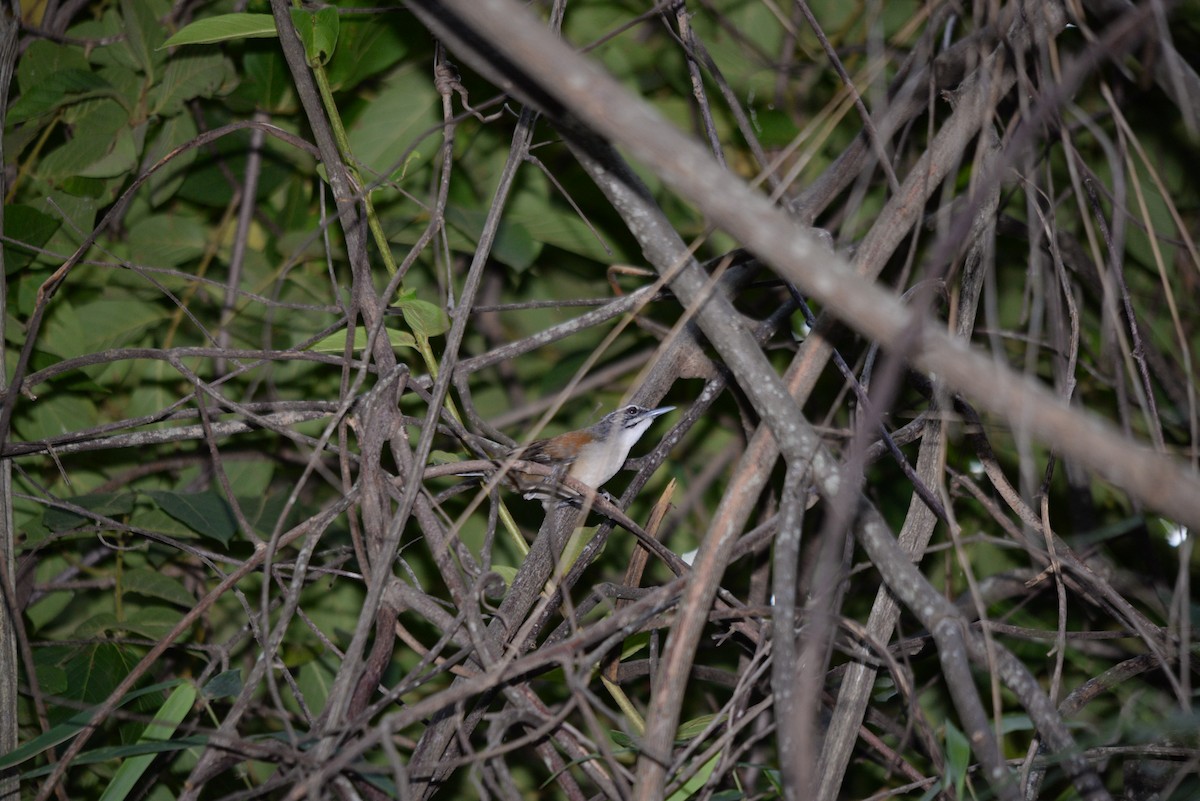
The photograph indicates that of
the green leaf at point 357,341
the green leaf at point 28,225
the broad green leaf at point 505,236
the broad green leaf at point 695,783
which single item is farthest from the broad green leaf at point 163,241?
the broad green leaf at point 695,783

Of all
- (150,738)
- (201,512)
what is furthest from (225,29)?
(150,738)

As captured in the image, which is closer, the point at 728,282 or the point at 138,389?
the point at 728,282

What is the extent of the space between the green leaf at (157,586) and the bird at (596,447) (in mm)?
1104

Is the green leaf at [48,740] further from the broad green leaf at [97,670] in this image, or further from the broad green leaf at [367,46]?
the broad green leaf at [367,46]

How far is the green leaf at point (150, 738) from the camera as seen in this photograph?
1.86 metres

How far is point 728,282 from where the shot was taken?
2.64 m

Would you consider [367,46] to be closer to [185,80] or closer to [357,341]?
[185,80]

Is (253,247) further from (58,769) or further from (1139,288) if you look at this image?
(1139,288)

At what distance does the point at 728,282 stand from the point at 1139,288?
1.76m

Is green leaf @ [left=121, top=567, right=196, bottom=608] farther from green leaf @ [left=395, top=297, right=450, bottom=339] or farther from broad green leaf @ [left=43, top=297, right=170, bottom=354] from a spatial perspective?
green leaf @ [left=395, top=297, right=450, bottom=339]

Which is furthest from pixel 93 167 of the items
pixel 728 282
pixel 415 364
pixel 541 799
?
pixel 541 799

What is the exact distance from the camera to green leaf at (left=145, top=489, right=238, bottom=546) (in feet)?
8.27

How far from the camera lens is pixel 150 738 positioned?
191cm

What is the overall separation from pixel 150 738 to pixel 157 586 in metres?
0.95
